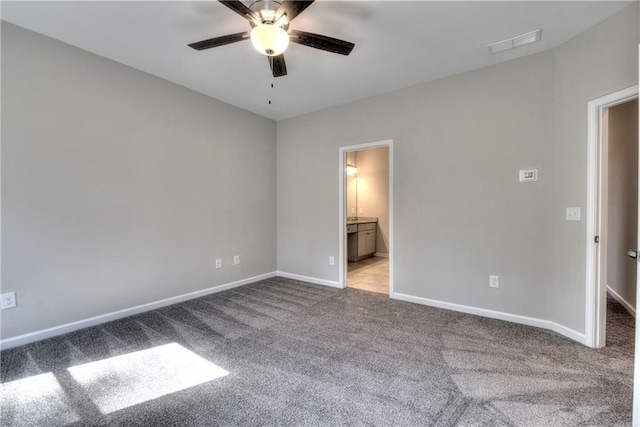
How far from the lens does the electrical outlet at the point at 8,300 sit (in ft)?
7.19

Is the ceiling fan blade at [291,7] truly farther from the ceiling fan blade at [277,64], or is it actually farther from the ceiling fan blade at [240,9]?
the ceiling fan blade at [277,64]

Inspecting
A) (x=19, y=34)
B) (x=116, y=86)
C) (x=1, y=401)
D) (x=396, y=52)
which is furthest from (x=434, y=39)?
(x=1, y=401)

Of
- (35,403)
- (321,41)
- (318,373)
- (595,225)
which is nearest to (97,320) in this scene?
(35,403)

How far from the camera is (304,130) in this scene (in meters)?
4.30

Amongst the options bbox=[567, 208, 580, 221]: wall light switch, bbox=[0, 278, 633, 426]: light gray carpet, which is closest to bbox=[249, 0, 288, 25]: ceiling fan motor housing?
bbox=[0, 278, 633, 426]: light gray carpet

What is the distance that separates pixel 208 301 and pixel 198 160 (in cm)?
179

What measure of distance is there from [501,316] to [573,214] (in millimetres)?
1199

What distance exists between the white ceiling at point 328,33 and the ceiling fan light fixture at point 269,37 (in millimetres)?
486

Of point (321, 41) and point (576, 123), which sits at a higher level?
point (321, 41)

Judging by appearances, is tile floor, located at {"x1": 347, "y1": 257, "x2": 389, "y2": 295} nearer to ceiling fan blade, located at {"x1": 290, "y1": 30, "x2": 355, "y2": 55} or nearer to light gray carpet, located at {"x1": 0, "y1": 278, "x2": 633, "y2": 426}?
light gray carpet, located at {"x1": 0, "y1": 278, "x2": 633, "y2": 426}

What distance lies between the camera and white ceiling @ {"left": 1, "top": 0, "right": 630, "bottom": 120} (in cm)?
203

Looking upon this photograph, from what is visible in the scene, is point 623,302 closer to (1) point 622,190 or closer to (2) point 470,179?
(1) point 622,190

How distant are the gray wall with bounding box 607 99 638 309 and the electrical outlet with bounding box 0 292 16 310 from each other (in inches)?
237

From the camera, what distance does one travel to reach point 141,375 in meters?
1.89
